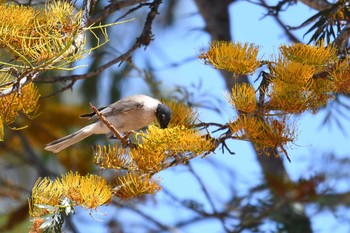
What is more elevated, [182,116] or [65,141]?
[182,116]

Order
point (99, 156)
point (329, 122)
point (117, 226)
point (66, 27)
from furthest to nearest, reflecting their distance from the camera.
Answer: point (117, 226)
point (329, 122)
point (99, 156)
point (66, 27)

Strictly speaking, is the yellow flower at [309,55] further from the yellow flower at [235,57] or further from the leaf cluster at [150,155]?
the leaf cluster at [150,155]

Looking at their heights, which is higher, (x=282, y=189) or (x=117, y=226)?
(x=282, y=189)

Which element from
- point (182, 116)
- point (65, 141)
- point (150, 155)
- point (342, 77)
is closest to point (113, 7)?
point (65, 141)

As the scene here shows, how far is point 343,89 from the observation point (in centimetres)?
291

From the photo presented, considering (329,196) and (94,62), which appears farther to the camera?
(94,62)

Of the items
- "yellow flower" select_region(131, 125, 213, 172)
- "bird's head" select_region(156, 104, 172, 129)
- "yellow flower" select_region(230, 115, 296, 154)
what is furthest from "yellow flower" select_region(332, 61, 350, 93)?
"bird's head" select_region(156, 104, 172, 129)

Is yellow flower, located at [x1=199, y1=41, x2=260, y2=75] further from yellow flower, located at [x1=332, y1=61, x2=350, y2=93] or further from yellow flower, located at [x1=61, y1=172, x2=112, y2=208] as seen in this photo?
yellow flower, located at [x1=61, y1=172, x2=112, y2=208]

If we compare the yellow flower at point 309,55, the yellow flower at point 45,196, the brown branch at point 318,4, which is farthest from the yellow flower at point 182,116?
the brown branch at point 318,4

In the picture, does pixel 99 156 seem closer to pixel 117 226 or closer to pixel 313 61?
pixel 313 61

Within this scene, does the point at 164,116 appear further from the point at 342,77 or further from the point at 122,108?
the point at 342,77

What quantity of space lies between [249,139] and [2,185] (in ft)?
5.01

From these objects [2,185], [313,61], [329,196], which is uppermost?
[329,196]

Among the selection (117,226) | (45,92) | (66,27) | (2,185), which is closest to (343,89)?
(66,27)
